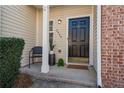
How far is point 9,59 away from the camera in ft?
9.17

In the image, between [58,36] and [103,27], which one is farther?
[58,36]

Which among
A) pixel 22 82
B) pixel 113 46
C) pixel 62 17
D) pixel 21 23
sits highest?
pixel 62 17

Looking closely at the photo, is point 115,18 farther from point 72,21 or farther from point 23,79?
point 72,21

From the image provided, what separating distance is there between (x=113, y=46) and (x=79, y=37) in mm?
2767

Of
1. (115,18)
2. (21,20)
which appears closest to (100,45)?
(115,18)

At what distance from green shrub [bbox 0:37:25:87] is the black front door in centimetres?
303

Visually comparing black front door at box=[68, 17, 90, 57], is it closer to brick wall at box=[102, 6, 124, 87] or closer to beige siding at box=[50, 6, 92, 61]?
beige siding at box=[50, 6, 92, 61]

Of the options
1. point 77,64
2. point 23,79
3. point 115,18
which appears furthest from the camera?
point 77,64

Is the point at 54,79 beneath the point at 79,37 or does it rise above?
beneath

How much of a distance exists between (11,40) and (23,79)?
1.21 metres

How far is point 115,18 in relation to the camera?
3.04 metres

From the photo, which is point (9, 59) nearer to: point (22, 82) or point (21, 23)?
point (22, 82)

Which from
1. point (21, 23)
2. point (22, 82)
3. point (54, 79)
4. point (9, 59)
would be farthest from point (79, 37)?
point (9, 59)

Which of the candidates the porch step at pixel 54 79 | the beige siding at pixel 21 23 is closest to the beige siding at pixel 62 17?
the beige siding at pixel 21 23
